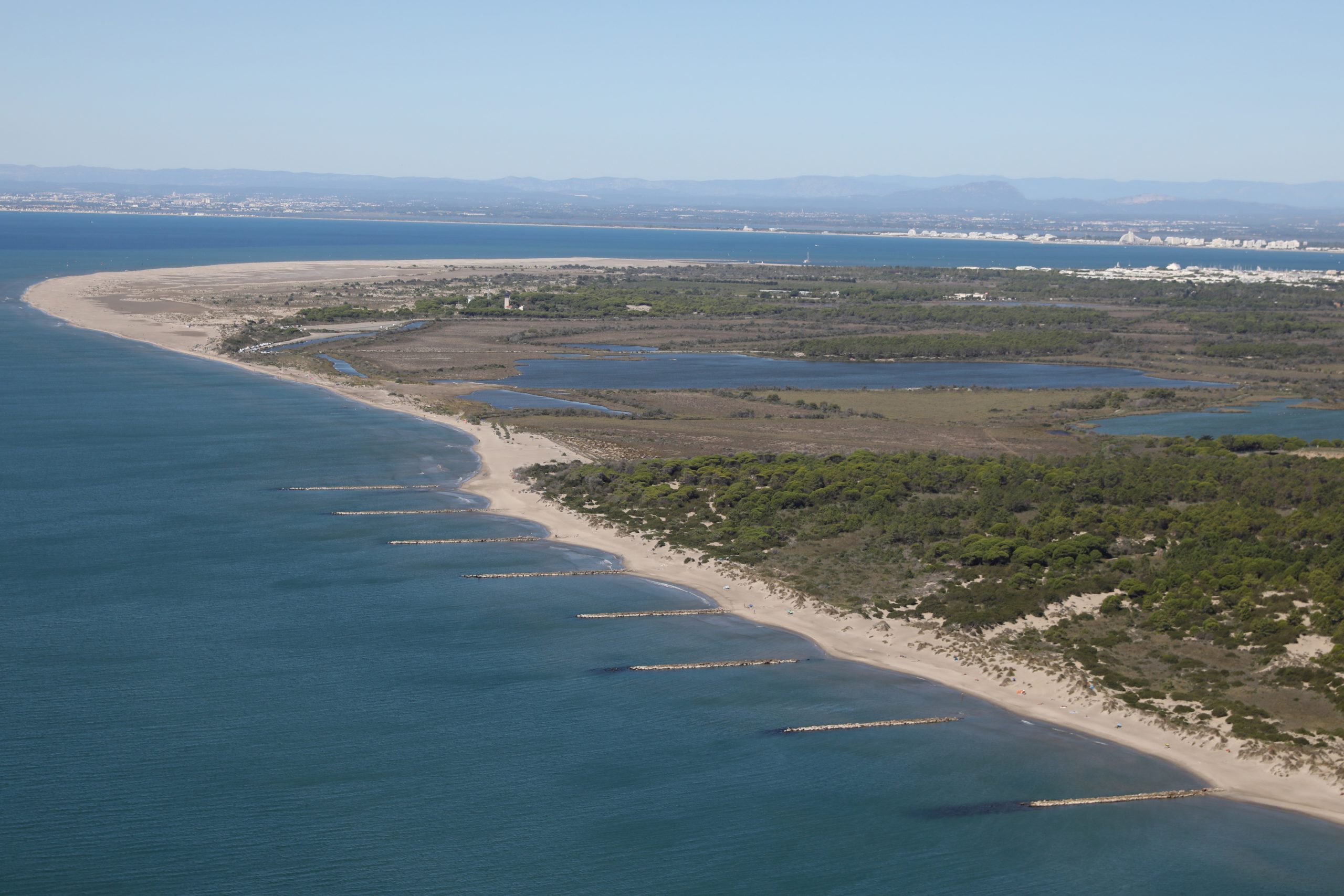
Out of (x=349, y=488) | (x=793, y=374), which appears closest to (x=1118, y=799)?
(x=349, y=488)

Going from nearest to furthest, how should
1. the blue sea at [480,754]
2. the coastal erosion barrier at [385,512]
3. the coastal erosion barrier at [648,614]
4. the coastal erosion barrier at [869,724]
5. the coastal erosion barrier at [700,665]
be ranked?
1. the blue sea at [480,754]
2. the coastal erosion barrier at [869,724]
3. the coastal erosion barrier at [700,665]
4. the coastal erosion barrier at [648,614]
5. the coastal erosion barrier at [385,512]

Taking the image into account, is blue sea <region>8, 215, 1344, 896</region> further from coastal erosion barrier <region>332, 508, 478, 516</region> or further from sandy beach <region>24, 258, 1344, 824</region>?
coastal erosion barrier <region>332, 508, 478, 516</region>

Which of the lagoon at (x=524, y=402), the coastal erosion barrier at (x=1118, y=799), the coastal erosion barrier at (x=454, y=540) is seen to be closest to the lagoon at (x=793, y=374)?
the lagoon at (x=524, y=402)

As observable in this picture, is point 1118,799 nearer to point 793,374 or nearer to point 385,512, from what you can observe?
point 385,512

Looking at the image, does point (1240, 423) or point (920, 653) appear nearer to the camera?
point (920, 653)

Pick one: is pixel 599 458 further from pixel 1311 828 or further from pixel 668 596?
pixel 1311 828

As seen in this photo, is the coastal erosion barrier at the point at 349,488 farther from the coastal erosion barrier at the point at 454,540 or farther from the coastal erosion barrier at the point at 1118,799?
the coastal erosion barrier at the point at 1118,799

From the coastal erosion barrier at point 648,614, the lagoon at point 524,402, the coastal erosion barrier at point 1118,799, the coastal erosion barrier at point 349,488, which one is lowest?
the coastal erosion barrier at point 1118,799
